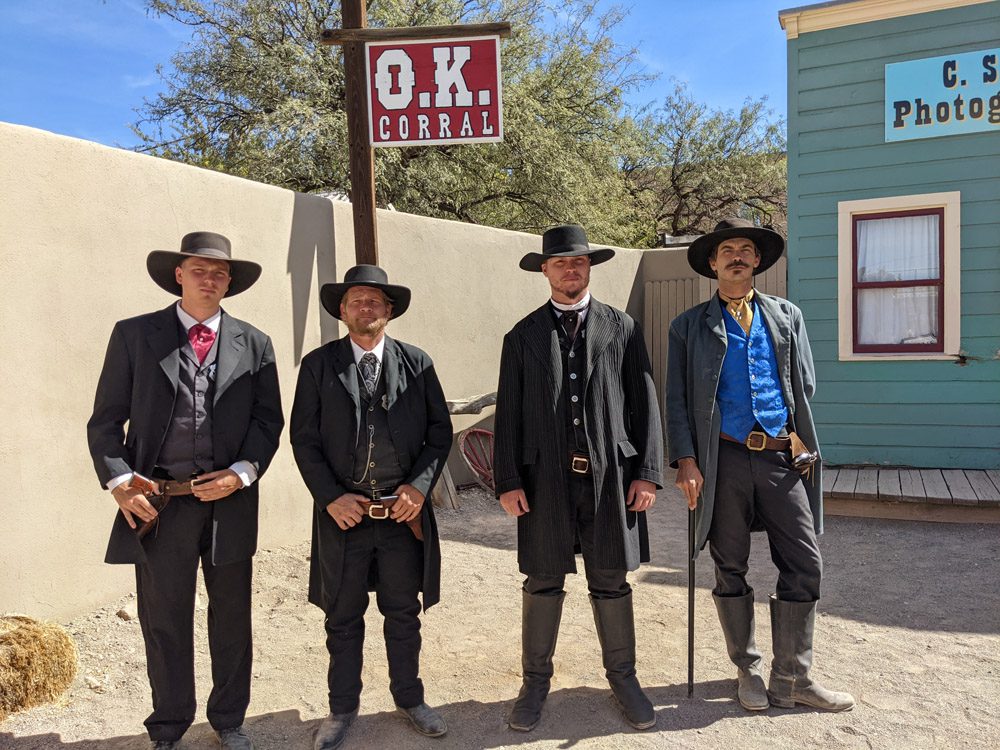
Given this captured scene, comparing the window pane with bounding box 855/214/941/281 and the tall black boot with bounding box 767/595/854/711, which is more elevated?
the window pane with bounding box 855/214/941/281

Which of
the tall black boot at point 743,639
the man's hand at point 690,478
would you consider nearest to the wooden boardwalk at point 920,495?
the tall black boot at point 743,639

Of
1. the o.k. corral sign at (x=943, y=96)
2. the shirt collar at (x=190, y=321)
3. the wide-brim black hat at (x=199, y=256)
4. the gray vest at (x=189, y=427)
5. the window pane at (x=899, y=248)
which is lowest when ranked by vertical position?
the gray vest at (x=189, y=427)

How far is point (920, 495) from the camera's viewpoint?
6.24m

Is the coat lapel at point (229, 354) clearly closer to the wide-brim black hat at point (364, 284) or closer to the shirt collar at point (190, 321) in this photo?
the shirt collar at point (190, 321)

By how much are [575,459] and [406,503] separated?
697mm

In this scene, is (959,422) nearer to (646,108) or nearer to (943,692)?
(943,692)

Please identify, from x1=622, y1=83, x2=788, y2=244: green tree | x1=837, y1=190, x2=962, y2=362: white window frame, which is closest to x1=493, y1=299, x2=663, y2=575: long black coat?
x1=837, y1=190, x2=962, y2=362: white window frame

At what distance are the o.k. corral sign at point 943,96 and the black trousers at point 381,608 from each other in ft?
20.8

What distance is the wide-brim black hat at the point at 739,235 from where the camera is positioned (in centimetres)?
338

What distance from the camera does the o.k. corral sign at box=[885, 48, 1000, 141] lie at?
6930 millimetres

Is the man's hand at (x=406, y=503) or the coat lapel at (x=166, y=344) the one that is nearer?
the coat lapel at (x=166, y=344)

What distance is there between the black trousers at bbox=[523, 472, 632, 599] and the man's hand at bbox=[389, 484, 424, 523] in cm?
59

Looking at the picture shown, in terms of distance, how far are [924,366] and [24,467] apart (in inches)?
276

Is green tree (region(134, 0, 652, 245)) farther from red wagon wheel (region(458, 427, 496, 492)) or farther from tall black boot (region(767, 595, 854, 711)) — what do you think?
tall black boot (region(767, 595, 854, 711))
